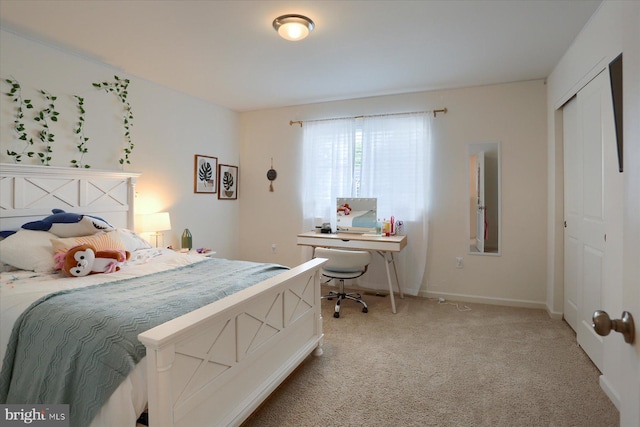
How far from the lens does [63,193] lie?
116 inches

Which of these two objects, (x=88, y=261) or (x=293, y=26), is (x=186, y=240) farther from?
(x=293, y=26)

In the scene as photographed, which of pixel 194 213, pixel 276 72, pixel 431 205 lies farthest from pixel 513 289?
pixel 194 213

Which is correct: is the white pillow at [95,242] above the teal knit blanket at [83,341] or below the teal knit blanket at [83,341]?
above

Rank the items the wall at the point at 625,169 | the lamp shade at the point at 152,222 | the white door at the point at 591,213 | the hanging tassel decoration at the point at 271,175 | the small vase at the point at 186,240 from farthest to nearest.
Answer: the hanging tassel decoration at the point at 271,175 → the small vase at the point at 186,240 → the lamp shade at the point at 152,222 → the white door at the point at 591,213 → the wall at the point at 625,169

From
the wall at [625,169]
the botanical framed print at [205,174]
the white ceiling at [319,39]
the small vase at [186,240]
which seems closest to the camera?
the wall at [625,169]


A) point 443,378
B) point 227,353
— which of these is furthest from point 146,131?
point 443,378

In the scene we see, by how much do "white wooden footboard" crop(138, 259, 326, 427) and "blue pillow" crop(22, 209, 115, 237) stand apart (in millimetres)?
1691

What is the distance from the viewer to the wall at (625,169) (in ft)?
2.23

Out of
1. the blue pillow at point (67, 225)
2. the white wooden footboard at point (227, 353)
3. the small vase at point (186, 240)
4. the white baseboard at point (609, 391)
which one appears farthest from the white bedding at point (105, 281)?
the white baseboard at point (609, 391)

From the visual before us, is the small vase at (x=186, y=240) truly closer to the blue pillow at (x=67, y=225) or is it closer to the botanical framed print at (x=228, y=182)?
the botanical framed print at (x=228, y=182)

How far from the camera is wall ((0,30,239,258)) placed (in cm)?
280

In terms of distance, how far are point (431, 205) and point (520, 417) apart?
2607mm

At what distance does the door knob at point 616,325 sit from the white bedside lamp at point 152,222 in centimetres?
376

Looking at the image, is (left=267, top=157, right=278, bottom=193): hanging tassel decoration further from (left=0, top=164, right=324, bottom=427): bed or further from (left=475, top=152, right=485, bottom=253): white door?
(left=475, top=152, right=485, bottom=253): white door
